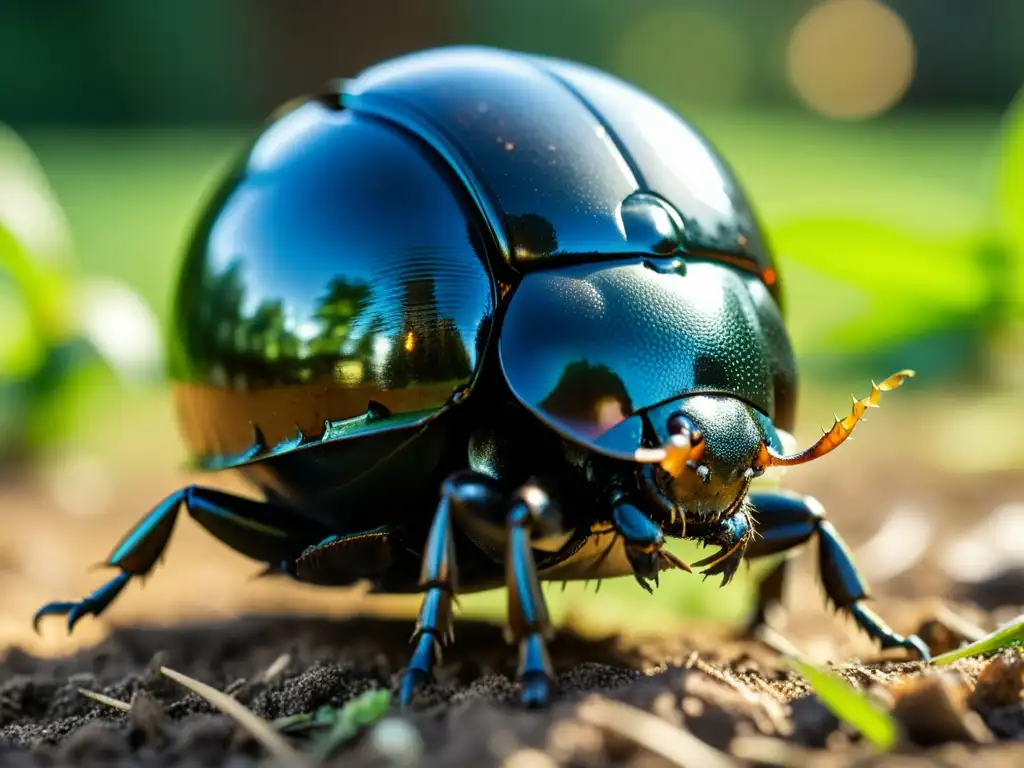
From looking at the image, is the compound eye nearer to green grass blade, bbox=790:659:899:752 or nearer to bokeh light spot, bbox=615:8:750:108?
green grass blade, bbox=790:659:899:752

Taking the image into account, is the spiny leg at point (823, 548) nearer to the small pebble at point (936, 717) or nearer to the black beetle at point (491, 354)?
the black beetle at point (491, 354)

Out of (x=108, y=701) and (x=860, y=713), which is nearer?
(x=860, y=713)

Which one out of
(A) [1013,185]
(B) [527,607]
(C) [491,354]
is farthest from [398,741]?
(A) [1013,185]

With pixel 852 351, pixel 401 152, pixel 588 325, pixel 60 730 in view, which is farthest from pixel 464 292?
pixel 852 351

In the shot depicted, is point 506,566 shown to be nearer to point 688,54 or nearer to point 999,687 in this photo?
point 999,687

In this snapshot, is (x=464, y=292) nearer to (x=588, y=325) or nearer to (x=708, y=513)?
(x=588, y=325)

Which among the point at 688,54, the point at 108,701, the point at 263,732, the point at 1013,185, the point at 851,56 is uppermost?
the point at 688,54

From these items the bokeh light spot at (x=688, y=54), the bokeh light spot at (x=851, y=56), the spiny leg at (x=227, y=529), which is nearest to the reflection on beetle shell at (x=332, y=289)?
the spiny leg at (x=227, y=529)
